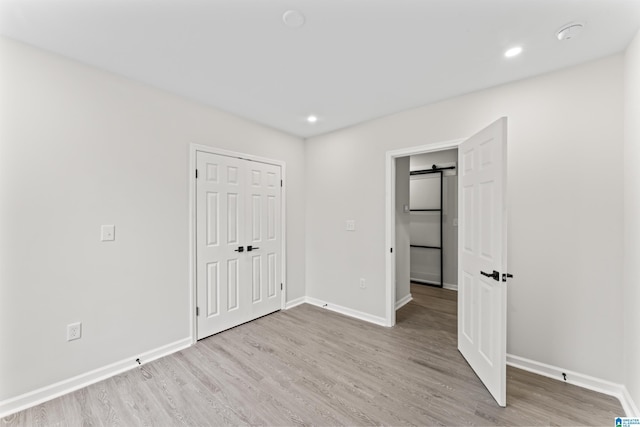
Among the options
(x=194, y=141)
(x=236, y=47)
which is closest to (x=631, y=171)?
(x=236, y=47)

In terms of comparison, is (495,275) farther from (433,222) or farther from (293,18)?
(433,222)

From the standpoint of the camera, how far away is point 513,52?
186 centimetres

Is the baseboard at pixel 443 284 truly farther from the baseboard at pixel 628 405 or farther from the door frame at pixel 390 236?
the baseboard at pixel 628 405

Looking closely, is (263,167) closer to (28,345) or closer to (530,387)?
(28,345)

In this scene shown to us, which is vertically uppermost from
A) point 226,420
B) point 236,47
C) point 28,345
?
point 236,47

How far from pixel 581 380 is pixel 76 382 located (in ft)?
12.9

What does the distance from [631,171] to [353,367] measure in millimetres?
2523

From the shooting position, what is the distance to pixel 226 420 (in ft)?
5.53

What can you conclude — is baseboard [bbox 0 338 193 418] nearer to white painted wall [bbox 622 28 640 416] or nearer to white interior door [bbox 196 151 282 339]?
white interior door [bbox 196 151 282 339]

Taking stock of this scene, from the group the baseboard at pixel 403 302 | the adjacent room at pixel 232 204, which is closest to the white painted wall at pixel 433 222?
the baseboard at pixel 403 302

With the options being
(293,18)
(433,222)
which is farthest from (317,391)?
(433,222)

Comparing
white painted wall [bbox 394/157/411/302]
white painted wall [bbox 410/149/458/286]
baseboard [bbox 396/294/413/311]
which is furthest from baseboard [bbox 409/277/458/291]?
white painted wall [bbox 394/157/411/302]

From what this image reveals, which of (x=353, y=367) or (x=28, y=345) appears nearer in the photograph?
(x=28, y=345)

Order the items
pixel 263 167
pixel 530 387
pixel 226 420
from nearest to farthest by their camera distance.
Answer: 1. pixel 226 420
2. pixel 530 387
3. pixel 263 167
